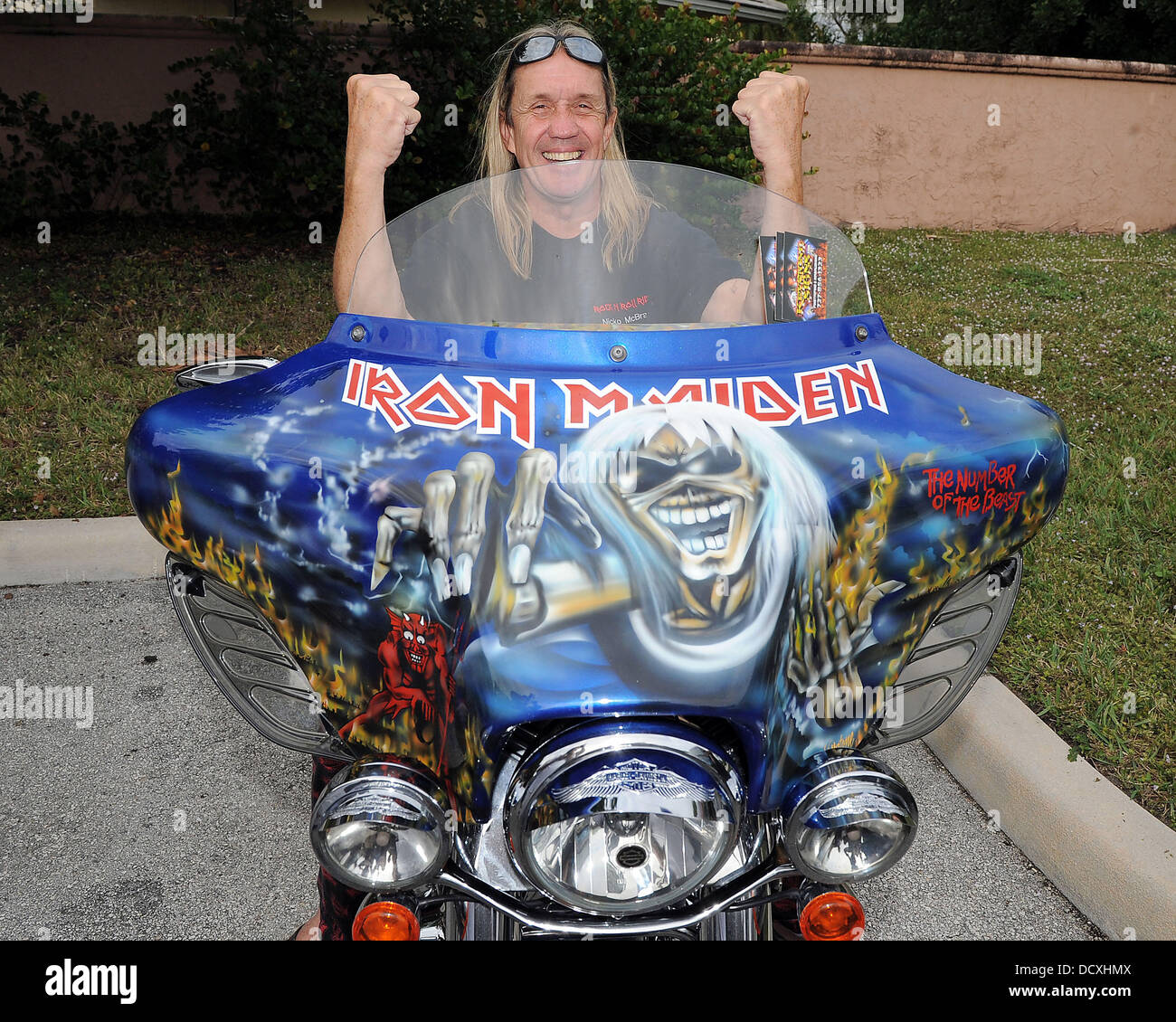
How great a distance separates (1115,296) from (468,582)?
26.8 feet

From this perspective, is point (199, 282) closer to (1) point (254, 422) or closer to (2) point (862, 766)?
(1) point (254, 422)

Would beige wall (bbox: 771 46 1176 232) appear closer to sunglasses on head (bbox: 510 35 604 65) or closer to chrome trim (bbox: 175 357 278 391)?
sunglasses on head (bbox: 510 35 604 65)

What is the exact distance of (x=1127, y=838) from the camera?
7.68 ft

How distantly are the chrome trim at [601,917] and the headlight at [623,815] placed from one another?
40 millimetres

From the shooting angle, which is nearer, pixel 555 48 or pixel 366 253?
pixel 366 253

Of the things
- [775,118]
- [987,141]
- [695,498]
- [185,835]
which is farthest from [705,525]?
[987,141]

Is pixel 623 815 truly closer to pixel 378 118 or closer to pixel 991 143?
pixel 378 118

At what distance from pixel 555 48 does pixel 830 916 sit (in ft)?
6.91

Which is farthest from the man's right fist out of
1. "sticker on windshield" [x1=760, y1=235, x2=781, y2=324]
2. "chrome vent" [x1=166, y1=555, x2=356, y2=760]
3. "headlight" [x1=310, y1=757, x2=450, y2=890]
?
"headlight" [x1=310, y1=757, x2=450, y2=890]

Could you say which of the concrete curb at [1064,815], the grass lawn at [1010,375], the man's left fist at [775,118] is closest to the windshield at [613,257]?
the man's left fist at [775,118]

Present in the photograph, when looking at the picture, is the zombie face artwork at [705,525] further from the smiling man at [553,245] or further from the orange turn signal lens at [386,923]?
the smiling man at [553,245]

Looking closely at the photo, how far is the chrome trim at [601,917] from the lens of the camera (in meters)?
1.31

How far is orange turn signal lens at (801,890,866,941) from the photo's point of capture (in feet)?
4.59

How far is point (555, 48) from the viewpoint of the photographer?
255cm
